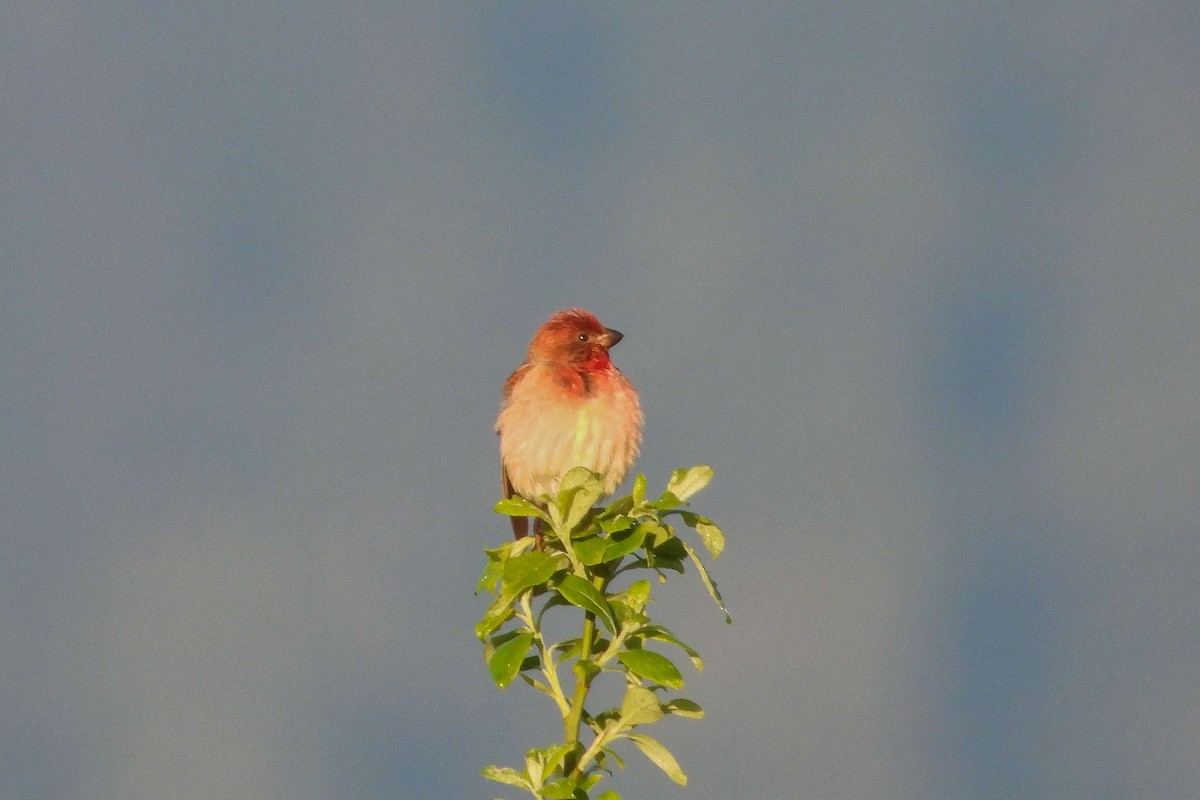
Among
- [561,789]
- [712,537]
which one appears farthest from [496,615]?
[561,789]

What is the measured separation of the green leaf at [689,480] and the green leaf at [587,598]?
530 millimetres

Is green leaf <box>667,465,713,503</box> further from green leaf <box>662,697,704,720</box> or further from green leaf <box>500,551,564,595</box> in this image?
green leaf <box>662,697,704,720</box>

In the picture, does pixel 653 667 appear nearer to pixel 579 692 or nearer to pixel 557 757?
pixel 579 692

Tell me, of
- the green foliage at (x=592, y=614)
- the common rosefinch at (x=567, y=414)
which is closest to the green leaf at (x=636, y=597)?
the green foliage at (x=592, y=614)

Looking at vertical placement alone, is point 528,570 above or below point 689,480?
below

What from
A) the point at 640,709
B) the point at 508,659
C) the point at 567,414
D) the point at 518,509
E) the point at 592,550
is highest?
the point at 567,414

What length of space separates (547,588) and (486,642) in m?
0.26

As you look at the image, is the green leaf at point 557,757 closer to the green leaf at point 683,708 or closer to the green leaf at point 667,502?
the green leaf at point 683,708

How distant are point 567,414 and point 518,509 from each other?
314cm

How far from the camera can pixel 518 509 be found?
4.44 meters

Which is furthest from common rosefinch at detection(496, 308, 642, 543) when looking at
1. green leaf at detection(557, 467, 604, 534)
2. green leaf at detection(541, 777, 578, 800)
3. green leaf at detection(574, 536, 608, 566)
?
green leaf at detection(541, 777, 578, 800)

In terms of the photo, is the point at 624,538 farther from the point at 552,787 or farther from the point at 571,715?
the point at 552,787

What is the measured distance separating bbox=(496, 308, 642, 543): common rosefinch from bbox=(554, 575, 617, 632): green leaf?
3433mm

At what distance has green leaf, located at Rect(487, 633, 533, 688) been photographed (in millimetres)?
3652
